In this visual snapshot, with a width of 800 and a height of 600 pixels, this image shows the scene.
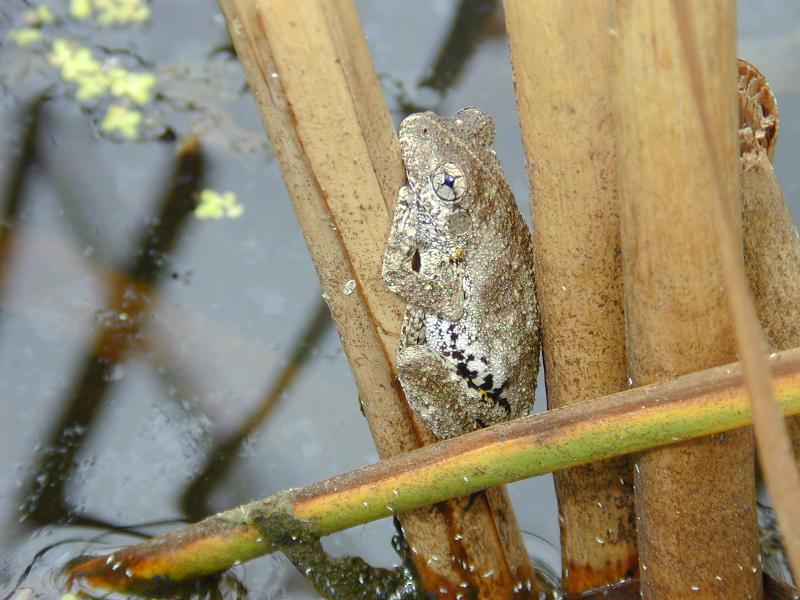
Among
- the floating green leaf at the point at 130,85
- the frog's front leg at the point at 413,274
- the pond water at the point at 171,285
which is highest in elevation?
the frog's front leg at the point at 413,274

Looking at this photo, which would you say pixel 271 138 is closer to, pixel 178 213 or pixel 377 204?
pixel 377 204

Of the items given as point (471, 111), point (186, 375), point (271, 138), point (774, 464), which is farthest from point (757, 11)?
point (774, 464)

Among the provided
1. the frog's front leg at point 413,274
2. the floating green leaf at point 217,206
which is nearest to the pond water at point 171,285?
the floating green leaf at point 217,206

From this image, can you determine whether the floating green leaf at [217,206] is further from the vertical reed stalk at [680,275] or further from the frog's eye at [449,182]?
the vertical reed stalk at [680,275]

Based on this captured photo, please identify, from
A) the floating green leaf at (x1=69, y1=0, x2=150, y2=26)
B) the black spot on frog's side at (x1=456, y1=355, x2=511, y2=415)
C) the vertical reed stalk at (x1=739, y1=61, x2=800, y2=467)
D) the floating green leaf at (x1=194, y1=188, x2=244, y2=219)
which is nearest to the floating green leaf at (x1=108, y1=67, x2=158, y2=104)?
the floating green leaf at (x1=69, y1=0, x2=150, y2=26)

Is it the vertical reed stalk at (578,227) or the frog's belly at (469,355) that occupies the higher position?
the vertical reed stalk at (578,227)

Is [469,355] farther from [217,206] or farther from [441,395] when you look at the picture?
[217,206]

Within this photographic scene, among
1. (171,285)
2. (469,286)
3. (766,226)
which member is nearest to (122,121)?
(171,285)
